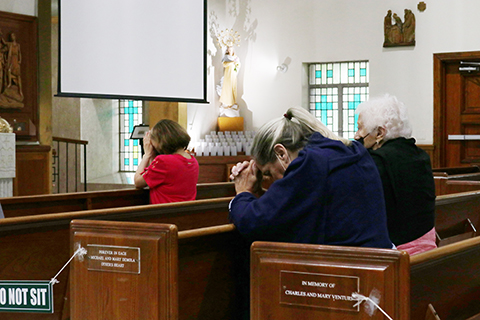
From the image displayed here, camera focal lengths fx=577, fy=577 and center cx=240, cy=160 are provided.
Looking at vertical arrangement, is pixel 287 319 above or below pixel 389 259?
below

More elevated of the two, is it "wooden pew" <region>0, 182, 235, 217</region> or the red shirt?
the red shirt

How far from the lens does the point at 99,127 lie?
38.4 ft

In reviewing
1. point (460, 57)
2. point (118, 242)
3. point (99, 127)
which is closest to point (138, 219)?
point (118, 242)

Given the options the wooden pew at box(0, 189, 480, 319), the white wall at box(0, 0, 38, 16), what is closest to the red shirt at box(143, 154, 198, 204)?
the wooden pew at box(0, 189, 480, 319)

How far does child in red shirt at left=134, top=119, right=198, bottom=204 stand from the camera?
365cm

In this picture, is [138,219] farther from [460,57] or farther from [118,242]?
[460,57]

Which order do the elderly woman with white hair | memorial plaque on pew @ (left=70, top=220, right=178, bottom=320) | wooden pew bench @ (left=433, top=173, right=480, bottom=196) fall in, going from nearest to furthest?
memorial plaque on pew @ (left=70, top=220, right=178, bottom=320)
the elderly woman with white hair
wooden pew bench @ (left=433, top=173, right=480, bottom=196)

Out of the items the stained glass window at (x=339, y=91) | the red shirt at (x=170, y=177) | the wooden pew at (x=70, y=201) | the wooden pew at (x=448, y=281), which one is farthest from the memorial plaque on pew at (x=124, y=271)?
the stained glass window at (x=339, y=91)

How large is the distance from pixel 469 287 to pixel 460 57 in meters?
8.60

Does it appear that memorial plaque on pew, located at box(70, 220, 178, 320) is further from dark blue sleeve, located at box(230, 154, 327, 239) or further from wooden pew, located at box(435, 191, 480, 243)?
wooden pew, located at box(435, 191, 480, 243)

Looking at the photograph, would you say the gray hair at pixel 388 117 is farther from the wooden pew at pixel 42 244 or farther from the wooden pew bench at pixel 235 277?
the wooden pew at pixel 42 244

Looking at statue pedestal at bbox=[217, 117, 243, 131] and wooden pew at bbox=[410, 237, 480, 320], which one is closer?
wooden pew at bbox=[410, 237, 480, 320]

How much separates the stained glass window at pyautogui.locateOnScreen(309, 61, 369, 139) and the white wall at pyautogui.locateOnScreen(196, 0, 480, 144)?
29 cm

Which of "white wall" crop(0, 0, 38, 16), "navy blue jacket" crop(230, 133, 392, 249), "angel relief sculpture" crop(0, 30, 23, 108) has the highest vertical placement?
"white wall" crop(0, 0, 38, 16)
